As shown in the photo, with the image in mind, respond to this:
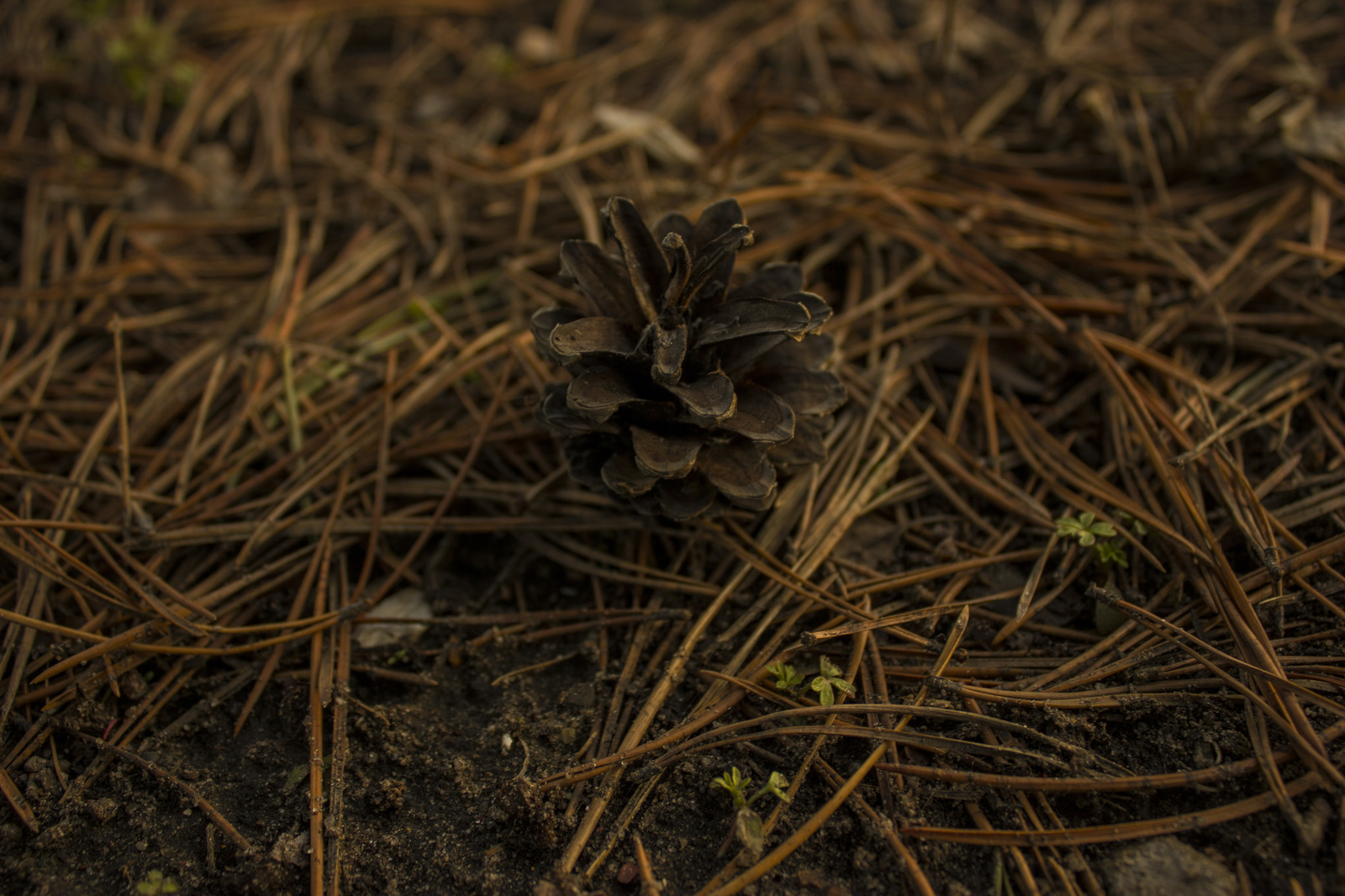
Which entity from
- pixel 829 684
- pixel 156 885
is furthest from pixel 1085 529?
pixel 156 885

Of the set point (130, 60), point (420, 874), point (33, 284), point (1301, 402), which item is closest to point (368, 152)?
point (130, 60)

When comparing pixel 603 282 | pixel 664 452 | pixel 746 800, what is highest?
pixel 603 282

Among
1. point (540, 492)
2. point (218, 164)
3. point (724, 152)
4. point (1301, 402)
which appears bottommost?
point (540, 492)

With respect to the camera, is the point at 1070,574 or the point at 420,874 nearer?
the point at 420,874

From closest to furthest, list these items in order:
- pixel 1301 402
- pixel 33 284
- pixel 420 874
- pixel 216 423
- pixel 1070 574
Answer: pixel 420 874, pixel 1070 574, pixel 1301 402, pixel 216 423, pixel 33 284

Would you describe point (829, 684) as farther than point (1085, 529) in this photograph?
No

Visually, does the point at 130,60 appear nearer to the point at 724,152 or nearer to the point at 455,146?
the point at 455,146

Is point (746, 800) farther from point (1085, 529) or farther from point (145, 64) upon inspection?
point (145, 64)

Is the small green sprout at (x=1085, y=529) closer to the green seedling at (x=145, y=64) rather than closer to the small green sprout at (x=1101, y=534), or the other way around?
the small green sprout at (x=1101, y=534)
